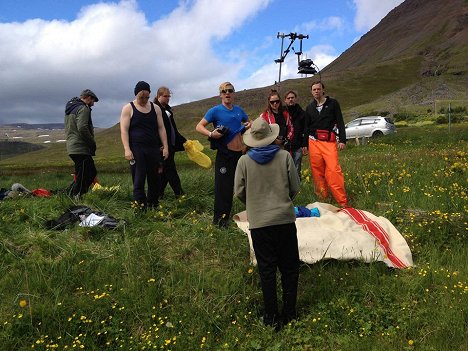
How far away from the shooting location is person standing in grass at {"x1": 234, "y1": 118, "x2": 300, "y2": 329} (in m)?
3.68

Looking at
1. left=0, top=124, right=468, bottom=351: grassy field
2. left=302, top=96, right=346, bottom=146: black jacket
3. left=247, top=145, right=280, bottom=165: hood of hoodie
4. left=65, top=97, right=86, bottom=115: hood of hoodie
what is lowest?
left=0, top=124, right=468, bottom=351: grassy field

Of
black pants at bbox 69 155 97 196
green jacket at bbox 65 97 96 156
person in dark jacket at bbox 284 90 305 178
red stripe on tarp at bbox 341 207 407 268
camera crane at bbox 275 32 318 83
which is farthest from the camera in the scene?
camera crane at bbox 275 32 318 83

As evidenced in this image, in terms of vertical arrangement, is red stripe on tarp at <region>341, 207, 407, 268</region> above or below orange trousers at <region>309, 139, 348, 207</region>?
below

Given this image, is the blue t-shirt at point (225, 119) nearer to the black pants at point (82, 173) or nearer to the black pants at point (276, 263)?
the black pants at point (276, 263)

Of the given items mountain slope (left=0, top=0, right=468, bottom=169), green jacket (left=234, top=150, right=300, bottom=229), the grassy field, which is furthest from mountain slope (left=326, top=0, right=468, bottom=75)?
green jacket (left=234, top=150, right=300, bottom=229)

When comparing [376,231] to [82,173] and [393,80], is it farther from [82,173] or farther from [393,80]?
[393,80]

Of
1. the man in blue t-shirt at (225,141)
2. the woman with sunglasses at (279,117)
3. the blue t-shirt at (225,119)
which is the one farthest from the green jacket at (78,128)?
the woman with sunglasses at (279,117)

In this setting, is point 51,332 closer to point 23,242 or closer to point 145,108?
point 23,242

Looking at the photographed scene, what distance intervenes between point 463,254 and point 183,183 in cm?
511

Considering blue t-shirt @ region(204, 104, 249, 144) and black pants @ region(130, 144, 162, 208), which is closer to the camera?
blue t-shirt @ region(204, 104, 249, 144)

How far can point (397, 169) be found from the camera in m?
8.76

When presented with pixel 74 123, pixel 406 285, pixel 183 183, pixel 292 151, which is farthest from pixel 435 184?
pixel 74 123

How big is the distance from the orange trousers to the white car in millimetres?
19264

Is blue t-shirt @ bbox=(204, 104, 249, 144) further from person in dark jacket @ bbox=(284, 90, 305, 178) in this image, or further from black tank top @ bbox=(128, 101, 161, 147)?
person in dark jacket @ bbox=(284, 90, 305, 178)
